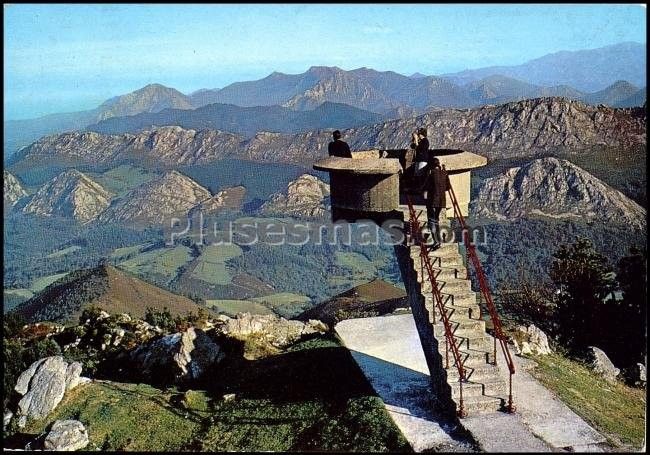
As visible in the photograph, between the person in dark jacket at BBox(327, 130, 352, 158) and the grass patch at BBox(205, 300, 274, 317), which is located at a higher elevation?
the person in dark jacket at BBox(327, 130, 352, 158)

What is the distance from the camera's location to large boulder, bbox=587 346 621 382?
16.2m

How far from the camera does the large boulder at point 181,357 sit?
15.3 metres

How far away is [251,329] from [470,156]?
29.3 ft

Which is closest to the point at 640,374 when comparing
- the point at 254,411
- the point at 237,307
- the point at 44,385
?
the point at 254,411

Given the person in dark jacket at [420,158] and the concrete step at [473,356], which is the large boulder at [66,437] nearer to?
the concrete step at [473,356]

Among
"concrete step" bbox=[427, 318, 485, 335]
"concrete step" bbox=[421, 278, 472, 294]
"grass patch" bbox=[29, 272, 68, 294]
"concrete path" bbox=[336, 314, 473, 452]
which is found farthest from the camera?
"grass patch" bbox=[29, 272, 68, 294]

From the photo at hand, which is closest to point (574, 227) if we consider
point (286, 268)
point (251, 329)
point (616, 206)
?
point (616, 206)

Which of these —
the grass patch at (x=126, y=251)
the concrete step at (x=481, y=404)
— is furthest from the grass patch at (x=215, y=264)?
the concrete step at (x=481, y=404)

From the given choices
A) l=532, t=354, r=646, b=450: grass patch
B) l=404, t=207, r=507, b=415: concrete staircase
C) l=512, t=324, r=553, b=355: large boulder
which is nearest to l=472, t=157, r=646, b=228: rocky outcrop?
l=512, t=324, r=553, b=355: large boulder

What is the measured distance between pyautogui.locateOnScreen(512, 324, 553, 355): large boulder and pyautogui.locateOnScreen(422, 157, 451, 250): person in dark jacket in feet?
16.3

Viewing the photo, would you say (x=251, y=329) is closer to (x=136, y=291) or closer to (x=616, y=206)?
(x=136, y=291)

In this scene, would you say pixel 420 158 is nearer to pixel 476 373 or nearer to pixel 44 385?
pixel 476 373

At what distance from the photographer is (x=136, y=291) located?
271 feet

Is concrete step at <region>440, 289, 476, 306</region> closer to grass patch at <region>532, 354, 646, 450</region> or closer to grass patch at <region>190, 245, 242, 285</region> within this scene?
grass patch at <region>532, 354, 646, 450</region>
